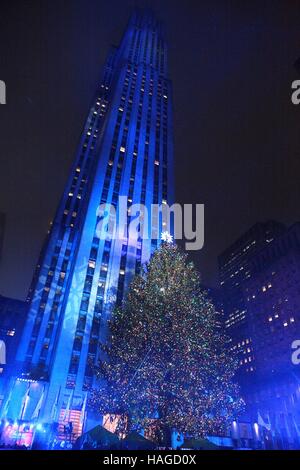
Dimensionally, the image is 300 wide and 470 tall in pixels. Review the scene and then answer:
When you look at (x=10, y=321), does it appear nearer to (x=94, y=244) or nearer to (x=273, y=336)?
(x=94, y=244)

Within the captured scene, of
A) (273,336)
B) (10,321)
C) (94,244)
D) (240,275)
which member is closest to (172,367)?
(94,244)

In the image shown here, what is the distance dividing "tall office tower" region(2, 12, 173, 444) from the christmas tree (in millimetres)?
10956

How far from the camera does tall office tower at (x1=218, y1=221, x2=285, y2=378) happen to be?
104 m

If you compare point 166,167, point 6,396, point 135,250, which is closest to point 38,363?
point 6,396

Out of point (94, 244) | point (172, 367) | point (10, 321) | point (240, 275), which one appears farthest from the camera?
point (240, 275)

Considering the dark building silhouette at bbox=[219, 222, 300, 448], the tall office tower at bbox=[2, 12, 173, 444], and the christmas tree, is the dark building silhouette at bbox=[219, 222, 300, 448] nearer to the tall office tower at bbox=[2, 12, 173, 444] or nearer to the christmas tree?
the christmas tree

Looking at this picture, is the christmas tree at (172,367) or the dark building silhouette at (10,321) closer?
the christmas tree at (172,367)

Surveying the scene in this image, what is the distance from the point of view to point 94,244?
4162cm

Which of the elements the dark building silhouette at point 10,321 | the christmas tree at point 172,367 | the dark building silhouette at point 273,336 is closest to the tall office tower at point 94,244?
the christmas tree at point 172,367

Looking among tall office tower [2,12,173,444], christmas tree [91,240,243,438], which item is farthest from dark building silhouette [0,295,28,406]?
christmas tree [91,240,243,438]

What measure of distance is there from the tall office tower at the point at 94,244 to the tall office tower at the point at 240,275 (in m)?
71.4

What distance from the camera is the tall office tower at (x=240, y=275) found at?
104000 millimetres

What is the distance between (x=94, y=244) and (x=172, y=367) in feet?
83.9

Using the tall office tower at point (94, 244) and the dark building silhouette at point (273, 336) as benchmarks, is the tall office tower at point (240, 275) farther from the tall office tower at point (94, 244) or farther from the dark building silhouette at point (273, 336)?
the tall office tower at point (94, 244)
